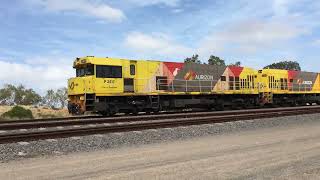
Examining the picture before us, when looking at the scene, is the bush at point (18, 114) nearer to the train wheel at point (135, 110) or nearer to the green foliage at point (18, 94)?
the train wheel at point (135, 110)

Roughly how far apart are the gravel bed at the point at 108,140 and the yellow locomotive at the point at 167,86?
8.19 m

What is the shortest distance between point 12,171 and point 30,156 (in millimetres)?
2172

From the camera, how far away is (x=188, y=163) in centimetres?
955

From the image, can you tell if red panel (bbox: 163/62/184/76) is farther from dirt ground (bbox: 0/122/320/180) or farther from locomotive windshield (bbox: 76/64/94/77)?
dirt ground (bbox: 0/122/320/180)

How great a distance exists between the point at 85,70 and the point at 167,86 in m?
5.78

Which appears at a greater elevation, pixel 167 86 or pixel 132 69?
pixel 132 69

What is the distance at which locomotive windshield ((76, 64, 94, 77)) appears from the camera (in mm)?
24811

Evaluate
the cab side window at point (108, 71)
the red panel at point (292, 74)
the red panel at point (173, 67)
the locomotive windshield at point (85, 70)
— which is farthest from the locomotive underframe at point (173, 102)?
the red panel at point (292, 74)

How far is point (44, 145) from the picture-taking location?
491 inches

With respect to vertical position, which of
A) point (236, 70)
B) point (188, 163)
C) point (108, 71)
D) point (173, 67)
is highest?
point (236, 70)

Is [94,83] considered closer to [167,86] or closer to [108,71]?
[108,71]

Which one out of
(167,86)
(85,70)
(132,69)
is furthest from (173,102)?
(85,70)

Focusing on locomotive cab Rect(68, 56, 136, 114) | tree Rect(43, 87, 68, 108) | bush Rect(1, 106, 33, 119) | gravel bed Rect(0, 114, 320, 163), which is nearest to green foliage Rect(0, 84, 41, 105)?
tree Rect(43, 87, 68, 108)

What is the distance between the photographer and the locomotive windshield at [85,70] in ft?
81.4
